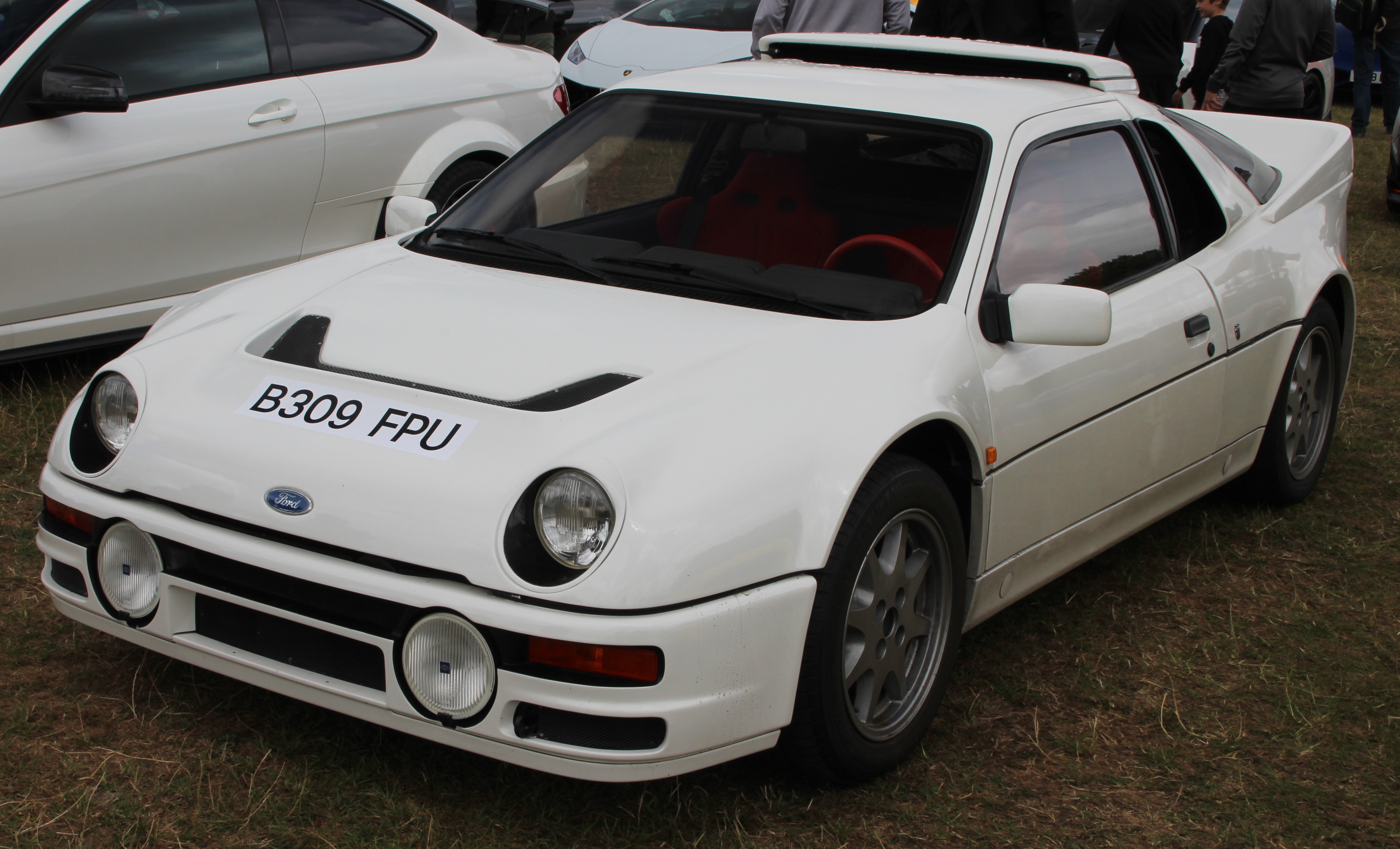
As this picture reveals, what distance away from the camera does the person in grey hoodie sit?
246 inches

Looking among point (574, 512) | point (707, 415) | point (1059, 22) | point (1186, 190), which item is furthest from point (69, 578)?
point (1059, 22)

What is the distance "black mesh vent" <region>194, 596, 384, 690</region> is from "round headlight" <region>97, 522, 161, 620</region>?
0.10 meters

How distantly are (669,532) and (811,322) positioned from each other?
0.78 meters

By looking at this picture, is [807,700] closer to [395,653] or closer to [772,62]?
[395,653]

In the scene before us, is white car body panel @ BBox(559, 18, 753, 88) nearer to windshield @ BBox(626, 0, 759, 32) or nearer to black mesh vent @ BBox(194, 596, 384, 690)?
windshield @ BBox(626, 0, 759, 32)

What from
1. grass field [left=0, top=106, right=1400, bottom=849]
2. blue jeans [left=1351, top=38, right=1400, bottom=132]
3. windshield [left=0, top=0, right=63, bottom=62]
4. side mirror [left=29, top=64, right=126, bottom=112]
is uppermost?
windshield [left=0, top=0, right=63, bottom=62]

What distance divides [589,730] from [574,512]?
37 cm

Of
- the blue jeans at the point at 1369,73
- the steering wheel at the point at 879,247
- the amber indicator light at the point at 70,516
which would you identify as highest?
the steering wheel at the point at 879,247

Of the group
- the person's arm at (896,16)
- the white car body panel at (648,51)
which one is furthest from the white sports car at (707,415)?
the white car body panel at (648,51)

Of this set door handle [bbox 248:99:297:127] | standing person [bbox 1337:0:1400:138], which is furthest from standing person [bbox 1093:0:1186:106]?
standing person [bbox 1337:0:1400:138]

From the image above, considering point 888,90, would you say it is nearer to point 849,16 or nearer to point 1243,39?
point 849,16

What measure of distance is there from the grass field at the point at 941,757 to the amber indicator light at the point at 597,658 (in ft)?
1.49

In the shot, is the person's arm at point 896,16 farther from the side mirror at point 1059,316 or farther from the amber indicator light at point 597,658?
the amber indicator light at point 597,658

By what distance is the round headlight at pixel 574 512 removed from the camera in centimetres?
235
